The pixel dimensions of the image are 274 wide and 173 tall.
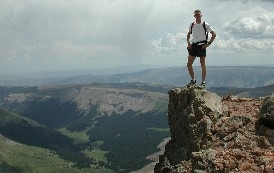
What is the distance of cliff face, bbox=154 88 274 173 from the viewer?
2130cm

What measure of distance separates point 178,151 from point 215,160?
8092mm

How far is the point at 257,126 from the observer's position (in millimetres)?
25188

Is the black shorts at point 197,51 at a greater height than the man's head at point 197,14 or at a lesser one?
lesser

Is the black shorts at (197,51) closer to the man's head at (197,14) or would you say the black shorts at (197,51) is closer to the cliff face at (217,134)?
the man's head at (197,14)

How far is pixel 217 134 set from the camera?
85.4 feet

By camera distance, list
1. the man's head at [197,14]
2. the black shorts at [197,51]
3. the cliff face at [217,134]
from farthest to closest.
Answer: the black shorts at [197,51], the man's head at [197,14], the cliff face at [217,134]

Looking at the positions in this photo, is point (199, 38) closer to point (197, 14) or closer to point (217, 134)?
point (197, 14)

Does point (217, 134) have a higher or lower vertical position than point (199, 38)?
lower

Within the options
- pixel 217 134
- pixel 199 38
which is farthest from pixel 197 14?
pixel 217 134

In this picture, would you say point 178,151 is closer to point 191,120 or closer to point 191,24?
point 191,120

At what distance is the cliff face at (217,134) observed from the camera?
2130 centimetres

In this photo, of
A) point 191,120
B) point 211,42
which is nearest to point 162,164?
point 191,120

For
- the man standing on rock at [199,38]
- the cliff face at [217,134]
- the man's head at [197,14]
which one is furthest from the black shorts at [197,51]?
the cliff face at [217,134]

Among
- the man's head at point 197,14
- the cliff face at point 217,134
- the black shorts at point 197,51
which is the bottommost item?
the cliff face at point 217,134
